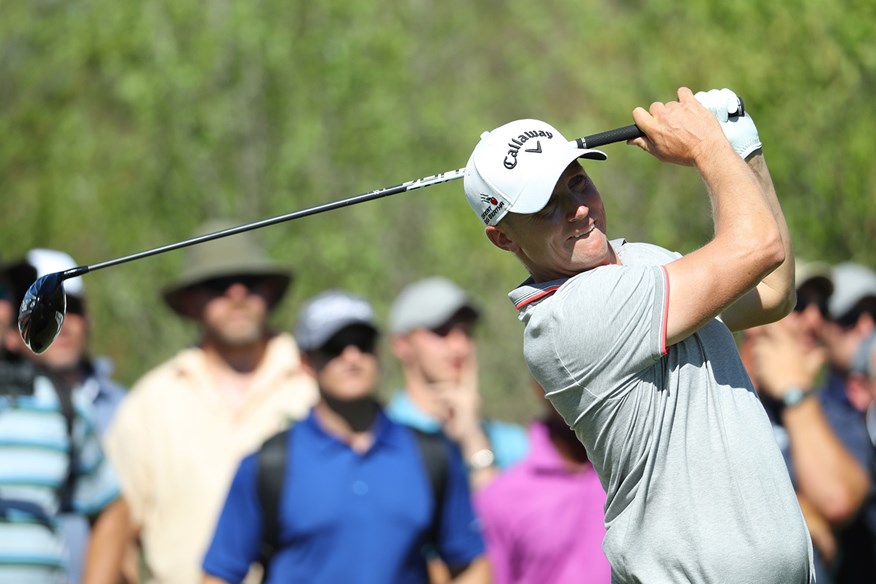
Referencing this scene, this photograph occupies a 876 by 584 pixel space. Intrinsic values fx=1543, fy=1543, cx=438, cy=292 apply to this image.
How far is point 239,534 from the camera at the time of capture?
252 inches

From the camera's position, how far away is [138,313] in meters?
13.4

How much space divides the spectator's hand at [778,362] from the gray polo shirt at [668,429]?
2763 mm

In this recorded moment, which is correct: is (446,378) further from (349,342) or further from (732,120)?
(732,120)

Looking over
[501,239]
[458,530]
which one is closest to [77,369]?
[458,530]

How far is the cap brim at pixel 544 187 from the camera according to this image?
12.5 feet

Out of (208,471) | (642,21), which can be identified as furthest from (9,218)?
(208,471)

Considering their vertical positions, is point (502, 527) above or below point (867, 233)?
below

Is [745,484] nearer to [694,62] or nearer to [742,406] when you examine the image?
[742,406]

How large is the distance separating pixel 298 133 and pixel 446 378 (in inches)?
223

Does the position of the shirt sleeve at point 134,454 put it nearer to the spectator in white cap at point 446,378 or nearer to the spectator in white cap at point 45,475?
the spectator in white cap at point 45,475

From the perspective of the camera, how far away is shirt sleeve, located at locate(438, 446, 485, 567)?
21.6 ft

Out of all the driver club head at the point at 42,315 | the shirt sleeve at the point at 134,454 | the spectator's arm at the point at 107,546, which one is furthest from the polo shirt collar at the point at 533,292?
the shirt sleeve at the point at 134,454

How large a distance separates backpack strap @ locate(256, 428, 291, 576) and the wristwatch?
214cm

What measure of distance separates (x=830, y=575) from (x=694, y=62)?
4.01 m
